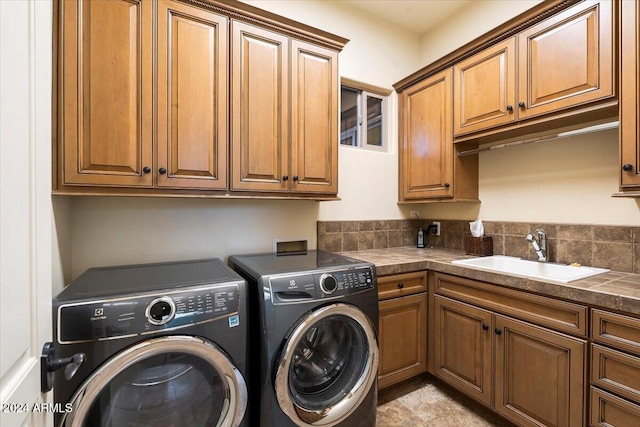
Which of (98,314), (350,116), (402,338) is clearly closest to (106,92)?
(98,314)

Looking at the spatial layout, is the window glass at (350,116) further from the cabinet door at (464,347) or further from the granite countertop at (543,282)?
the cabinet door at (464,347)

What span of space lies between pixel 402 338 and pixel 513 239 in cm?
114

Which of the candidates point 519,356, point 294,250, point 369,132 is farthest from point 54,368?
point 369,132

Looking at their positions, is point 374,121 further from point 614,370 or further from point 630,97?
point 614,370

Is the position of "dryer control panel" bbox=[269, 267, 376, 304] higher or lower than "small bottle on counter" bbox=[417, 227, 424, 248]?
lower

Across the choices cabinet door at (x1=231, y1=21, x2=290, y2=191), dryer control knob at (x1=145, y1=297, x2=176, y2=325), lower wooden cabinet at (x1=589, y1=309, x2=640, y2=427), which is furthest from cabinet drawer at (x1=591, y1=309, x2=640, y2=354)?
dryer control knob at (x1=145, y1=297, x2=176, y2=325)

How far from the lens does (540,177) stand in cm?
212

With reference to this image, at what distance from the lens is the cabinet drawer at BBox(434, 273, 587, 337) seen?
1.41 meters

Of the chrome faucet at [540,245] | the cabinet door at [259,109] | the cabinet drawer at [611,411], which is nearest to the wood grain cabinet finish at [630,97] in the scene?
the chrome faucet at [540,245]

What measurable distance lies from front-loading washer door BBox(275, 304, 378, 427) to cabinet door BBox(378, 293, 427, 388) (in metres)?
0.39

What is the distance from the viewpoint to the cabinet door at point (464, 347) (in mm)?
1787

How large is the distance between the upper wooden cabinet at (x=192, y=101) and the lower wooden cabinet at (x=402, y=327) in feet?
2.55

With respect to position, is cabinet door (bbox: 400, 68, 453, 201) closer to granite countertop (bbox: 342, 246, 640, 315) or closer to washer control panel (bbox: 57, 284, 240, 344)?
granite countertop (bbox: 342, 246, 640, 315)

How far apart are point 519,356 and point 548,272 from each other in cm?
63
